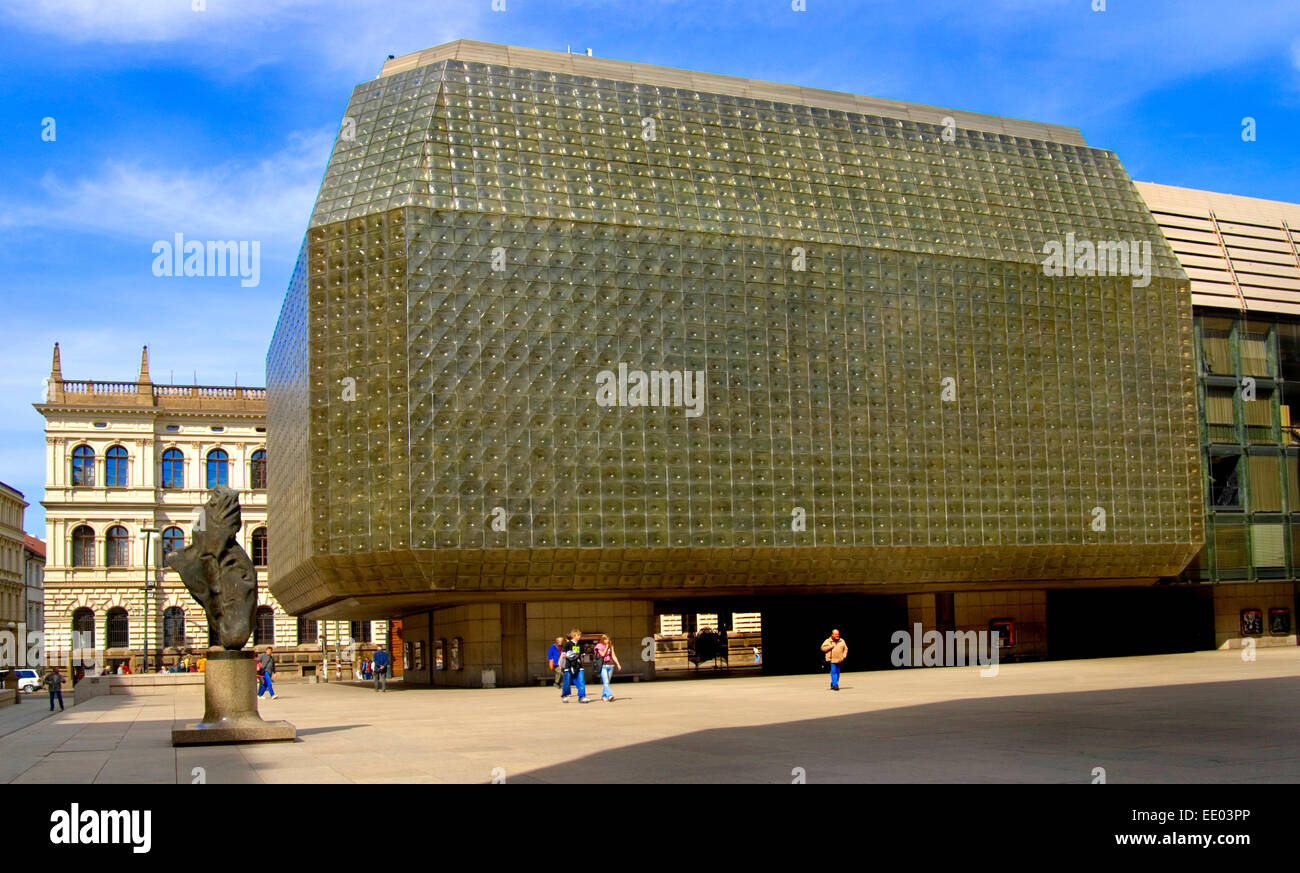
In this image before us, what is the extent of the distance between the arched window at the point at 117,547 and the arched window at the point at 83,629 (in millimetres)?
3364

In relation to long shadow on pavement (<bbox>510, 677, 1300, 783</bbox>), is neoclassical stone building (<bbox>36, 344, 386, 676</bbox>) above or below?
above

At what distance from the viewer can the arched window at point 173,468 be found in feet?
290

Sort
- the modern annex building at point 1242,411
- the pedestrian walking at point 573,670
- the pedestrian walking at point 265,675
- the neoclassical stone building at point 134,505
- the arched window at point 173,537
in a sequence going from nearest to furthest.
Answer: the pedestrian walking at point 573,670
the pedestrian walking at point 265,675
the modern annex building at point 1242,411
the neoclassical stone building at point 134,505
the arched window at point 173,537

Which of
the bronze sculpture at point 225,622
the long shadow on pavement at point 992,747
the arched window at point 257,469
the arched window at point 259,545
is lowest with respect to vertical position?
the long shadow on pavement at point 992,747

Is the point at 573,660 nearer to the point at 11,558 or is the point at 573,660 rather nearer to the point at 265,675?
the point at 265,675

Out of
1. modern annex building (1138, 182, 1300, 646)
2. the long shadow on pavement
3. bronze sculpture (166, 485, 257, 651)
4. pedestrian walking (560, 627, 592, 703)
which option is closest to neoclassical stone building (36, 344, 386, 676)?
pedestrian walking (560, 627, 592, 703)

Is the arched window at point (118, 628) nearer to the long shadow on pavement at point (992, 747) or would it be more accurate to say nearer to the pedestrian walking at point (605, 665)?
the pedestrian walking at point (605, 665)

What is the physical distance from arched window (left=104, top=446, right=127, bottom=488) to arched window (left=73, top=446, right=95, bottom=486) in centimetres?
95

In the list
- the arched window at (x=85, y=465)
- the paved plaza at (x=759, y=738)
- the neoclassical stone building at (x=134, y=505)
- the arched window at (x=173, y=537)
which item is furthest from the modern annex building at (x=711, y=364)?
the arched window at (x=85, y=465)

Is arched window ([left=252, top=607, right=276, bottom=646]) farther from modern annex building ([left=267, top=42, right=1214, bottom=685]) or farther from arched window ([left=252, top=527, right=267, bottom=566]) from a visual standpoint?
modern annex building ([left=267, top=42, right=1214, bottom=685])

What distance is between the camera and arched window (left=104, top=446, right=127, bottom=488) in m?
86.6
